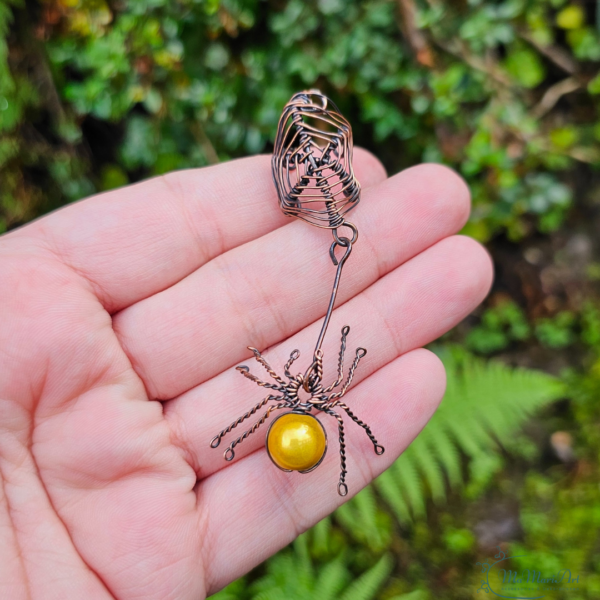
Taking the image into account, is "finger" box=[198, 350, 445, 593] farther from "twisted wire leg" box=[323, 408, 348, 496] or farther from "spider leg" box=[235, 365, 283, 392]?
"spider leg" box=[235, 365, 283, 392]

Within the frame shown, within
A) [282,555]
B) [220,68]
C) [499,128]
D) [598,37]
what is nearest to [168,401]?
[282,555]

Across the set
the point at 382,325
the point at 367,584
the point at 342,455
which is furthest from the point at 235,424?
the point at 367,584

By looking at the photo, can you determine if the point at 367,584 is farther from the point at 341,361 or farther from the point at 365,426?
the point at 341,361

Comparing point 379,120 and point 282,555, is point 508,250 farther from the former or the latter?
point 282,555

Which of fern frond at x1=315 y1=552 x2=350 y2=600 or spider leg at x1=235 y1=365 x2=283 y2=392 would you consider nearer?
spider leg at x1=235 y1=365 x2=283 y2=392

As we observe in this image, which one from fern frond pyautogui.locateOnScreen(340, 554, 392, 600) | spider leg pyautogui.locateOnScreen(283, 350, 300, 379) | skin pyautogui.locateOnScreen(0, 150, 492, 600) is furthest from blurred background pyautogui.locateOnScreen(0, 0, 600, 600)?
spider leg pyautogui.locateOnScreen(283, 350, 300, 379)

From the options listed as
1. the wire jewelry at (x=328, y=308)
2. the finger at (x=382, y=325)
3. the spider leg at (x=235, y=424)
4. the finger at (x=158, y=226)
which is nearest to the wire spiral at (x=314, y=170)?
the wire jewelry at (x=328, y=308)

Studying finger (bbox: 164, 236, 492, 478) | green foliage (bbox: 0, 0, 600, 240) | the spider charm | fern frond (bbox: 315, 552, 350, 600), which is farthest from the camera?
green foliage (bbox: 0, 0, 600, 240)
